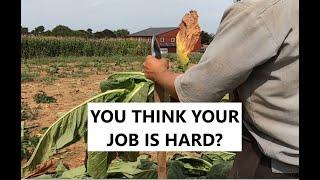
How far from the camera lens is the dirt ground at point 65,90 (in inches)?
144

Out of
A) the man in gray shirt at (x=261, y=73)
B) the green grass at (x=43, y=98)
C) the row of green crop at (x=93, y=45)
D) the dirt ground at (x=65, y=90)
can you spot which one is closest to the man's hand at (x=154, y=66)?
the man in gray shirt at (x=261, y=73)

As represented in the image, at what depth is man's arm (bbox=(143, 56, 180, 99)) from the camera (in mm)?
1297

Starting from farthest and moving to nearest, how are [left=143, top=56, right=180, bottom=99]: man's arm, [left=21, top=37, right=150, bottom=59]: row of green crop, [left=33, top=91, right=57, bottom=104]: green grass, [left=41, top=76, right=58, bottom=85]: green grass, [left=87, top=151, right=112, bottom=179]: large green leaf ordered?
[left=41, top=76, right=58, bottom=85]: green grass
[left=33, top=91, right=57, bottom=104]: green grass
[left=21, top=37, right=150, bottom=59]: row of green crop
[left=87, top=151, right=112, bottom=179]: large green leaf
[left=143, top=56, right=180, bottom=99]: man's arm

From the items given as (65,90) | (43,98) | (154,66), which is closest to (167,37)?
(154,66)

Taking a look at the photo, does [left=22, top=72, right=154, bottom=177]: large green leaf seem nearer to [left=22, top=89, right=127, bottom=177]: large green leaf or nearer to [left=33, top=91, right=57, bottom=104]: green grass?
[left=22, top=89, right=127, bottom=177]: large green leaf

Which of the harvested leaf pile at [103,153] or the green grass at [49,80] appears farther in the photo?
the green grass at [49,80]

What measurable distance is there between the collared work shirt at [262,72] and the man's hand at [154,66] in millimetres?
137

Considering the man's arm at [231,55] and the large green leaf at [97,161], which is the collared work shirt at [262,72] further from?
the large green leaf at [97,161]

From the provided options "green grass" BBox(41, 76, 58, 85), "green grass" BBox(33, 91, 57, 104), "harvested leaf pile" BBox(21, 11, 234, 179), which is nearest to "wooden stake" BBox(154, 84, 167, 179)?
"harvested leaf pile" BBox(21, 11, 234, 179)

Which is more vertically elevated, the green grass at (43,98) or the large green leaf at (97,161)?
the large green leaf at (97,161)

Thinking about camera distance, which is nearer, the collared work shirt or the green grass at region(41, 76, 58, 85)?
the collared work shirt

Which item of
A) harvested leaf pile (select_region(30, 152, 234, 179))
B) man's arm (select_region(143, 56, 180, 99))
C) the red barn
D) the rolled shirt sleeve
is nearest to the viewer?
the rolled shirt sleeve

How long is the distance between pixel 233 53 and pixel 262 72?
93 mm
